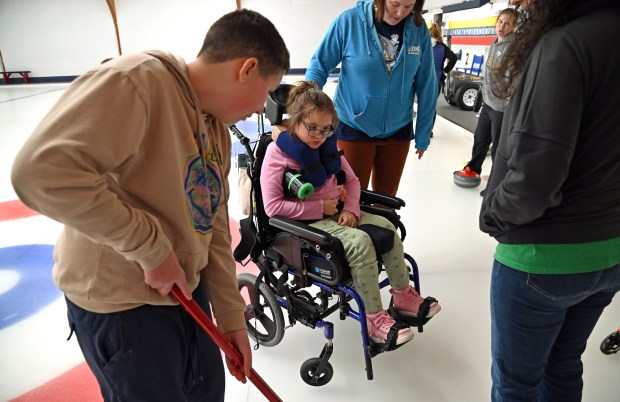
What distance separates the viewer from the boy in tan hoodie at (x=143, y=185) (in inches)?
23.8

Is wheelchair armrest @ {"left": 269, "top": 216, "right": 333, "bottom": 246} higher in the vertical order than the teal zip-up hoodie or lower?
lower

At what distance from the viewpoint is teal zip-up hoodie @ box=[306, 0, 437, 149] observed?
1935 millimetres

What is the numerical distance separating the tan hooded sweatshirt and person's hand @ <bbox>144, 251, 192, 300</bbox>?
21mm

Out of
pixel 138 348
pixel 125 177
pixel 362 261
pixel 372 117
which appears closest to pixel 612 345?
pixel 362 261

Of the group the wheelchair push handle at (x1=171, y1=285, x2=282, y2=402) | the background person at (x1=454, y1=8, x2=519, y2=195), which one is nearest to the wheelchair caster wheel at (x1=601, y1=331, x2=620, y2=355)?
the background person at (x1=454, y1=8, x2=519, y2=195)

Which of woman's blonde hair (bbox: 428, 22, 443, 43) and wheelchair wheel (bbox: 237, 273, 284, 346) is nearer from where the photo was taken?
wheelchair wheel (bbox: 237, 273, 284, 346)

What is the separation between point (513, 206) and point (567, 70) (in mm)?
271

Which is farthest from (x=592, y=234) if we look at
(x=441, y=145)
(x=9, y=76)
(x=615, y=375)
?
(x=9, y=76)

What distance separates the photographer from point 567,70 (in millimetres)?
709

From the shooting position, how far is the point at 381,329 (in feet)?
5.11

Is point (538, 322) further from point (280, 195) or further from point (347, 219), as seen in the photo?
point (280, 195)

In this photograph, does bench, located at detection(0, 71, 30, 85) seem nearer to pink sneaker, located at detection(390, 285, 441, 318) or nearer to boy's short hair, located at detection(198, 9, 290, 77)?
pink sneaker, located at detection(390, 285, 441, 318)

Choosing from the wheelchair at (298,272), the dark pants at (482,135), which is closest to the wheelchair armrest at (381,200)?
the wheelchair at (298,272)

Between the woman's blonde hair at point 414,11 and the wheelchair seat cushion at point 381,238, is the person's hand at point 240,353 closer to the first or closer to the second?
the wheelchair seat cushion at point 381,238
